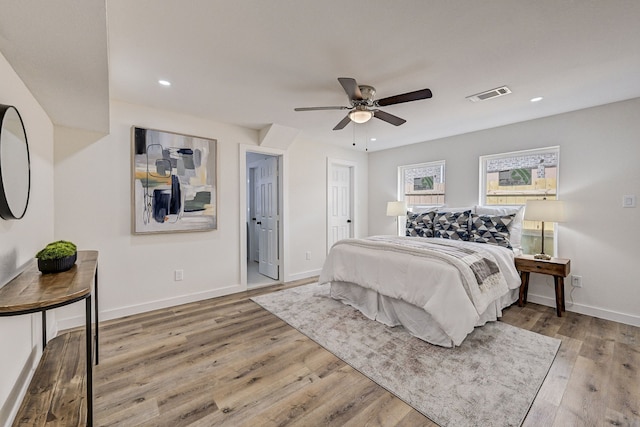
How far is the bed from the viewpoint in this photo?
7.54 feet

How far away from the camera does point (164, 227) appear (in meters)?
3.19

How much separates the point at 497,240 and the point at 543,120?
1.66 meters

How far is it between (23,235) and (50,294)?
927 millimetres

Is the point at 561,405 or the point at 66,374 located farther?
the point at 66,374

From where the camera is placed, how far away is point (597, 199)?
Result: 3.08 m

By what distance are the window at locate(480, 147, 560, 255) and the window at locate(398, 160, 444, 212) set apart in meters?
0.68

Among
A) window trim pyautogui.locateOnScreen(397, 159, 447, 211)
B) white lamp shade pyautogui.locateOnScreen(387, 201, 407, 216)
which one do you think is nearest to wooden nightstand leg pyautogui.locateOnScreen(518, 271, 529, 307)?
window trim pyautogui.locateOnScreen(397, 159, 447, 211)

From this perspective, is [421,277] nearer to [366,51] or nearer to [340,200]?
[366,51]

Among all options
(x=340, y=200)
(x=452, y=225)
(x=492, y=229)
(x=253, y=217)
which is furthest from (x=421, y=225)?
(x=253, y=217)

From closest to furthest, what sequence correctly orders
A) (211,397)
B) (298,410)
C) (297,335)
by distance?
(298,410), (211,397), (297,335)

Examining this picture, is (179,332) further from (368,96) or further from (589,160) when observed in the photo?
(589,160)

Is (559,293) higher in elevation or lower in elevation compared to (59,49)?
lower

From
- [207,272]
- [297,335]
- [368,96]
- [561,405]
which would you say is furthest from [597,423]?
[207,272]

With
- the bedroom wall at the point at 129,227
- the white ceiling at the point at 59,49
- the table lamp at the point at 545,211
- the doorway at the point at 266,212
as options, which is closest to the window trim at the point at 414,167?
the table lamp at the point at 545,211
